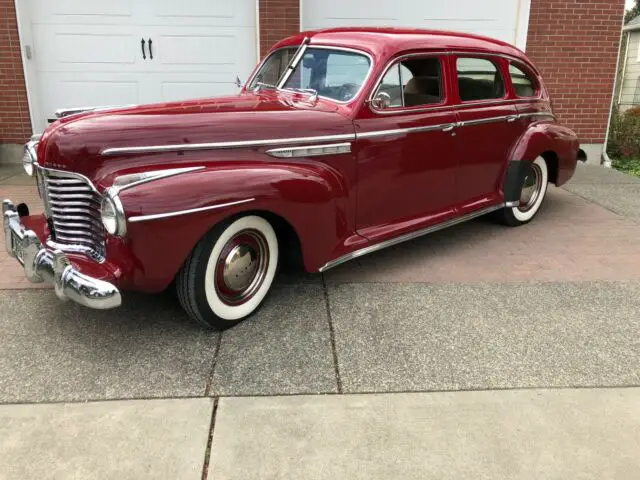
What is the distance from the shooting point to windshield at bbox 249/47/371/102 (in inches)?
160

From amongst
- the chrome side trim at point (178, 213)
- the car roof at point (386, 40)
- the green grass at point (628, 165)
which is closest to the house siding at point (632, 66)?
the green grass at point (628, 165)

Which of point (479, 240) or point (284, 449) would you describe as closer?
point (284, 449)

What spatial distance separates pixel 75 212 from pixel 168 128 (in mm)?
724

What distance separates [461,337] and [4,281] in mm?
3328

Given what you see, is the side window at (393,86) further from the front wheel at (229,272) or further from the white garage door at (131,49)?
the white garage door at (131,49)

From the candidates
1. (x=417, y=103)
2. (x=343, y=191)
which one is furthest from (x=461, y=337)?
(x=417, y=103)

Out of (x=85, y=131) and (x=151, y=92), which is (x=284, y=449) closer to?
(x=85, y=131)

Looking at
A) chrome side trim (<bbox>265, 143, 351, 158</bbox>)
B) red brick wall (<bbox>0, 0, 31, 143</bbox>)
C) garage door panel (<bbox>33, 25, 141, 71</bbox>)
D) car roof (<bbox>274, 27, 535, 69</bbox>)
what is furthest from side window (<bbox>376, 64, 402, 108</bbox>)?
red brick wall (<bbox>0, 0, 31, 143</bbox>)

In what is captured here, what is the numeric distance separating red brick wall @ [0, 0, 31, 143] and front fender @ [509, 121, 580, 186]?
6.77 m

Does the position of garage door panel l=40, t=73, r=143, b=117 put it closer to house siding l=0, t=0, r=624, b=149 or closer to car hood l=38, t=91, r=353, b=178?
house siding l=0, t=0, r=624, b=149

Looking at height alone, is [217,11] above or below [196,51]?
above

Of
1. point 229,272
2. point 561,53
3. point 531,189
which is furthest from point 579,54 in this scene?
point 229,272

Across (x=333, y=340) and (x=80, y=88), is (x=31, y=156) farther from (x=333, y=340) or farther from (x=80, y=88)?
(x=80, y=88)

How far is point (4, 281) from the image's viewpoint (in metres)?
4.21
